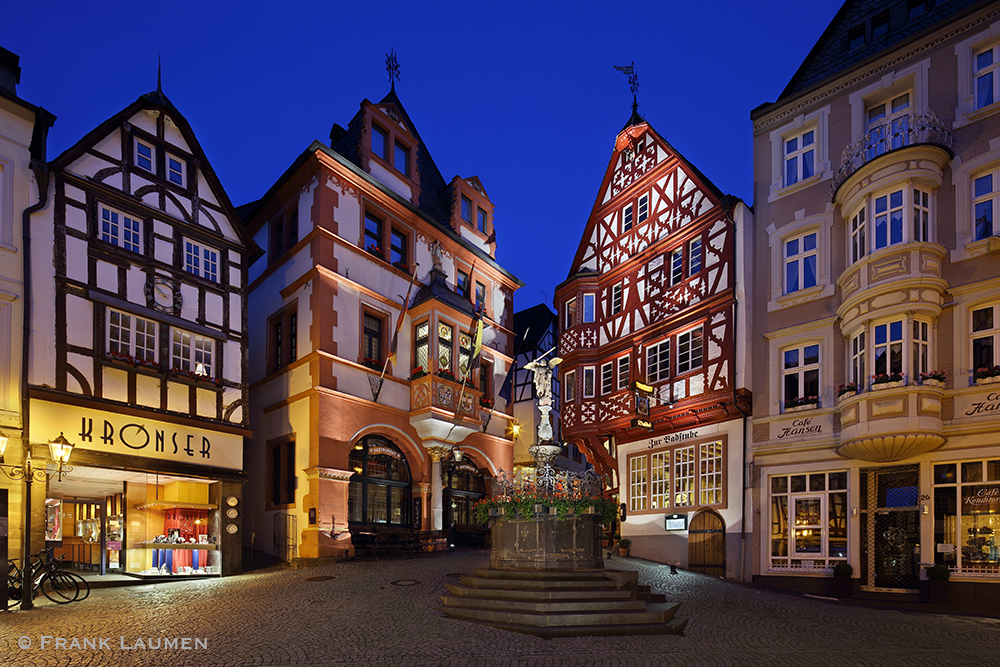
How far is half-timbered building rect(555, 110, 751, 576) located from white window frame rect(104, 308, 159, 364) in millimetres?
14187

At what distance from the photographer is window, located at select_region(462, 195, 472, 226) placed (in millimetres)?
31391

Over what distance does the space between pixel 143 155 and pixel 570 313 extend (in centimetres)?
1591

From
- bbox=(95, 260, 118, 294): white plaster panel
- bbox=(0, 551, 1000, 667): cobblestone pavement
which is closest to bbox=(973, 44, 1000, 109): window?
bbox=(0, 551, 1000, 667): cobblestone pavement

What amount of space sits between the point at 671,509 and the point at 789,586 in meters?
5.11

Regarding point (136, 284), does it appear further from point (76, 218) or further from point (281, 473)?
point (281, 473)

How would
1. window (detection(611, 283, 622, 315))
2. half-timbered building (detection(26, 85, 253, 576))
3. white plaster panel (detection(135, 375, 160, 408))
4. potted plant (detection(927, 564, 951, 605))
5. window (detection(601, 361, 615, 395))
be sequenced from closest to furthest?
potted plant (detection(927, 564, 951, 605))
half-timbered building (detection(26, 85, 253, 576))
white plaster panel (detection(135, 375, 160, 408))
window (detection(601, 361, 615, 395))
window (detection(611, 283, 622, 315))

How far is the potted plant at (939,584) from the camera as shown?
52.9 ft

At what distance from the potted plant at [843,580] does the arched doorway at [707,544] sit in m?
3.69

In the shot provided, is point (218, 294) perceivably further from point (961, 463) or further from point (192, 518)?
point (961, 463)

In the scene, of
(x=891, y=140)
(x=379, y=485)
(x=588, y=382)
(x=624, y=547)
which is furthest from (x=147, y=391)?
(x=891, y=140)

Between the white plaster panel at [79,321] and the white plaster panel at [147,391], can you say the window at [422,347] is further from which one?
the white plaster panel at [79,321]

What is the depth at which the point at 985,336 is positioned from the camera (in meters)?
16.9

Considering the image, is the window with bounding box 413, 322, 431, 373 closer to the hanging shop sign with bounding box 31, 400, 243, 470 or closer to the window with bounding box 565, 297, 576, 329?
the window with bounding box 565, 297, 576, 329

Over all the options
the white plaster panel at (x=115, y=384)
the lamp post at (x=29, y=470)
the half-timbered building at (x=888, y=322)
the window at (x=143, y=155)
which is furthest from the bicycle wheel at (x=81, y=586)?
the half-timbered building at (x=888, y=322)
